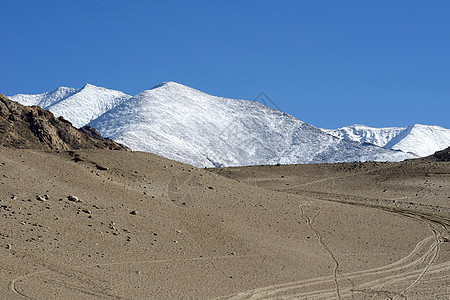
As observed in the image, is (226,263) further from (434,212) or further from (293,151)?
(293,151)

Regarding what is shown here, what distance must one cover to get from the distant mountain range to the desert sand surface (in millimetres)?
46718

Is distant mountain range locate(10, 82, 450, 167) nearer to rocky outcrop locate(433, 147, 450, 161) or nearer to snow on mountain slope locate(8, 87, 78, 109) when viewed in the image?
snow on mountain slope locate(8, 87, 78, 109)

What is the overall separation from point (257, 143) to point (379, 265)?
6390 cm

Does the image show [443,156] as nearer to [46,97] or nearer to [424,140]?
[46,97]

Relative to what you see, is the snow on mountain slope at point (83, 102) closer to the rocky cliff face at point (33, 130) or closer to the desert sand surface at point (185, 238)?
the rocky cliff face at point (33, 130)

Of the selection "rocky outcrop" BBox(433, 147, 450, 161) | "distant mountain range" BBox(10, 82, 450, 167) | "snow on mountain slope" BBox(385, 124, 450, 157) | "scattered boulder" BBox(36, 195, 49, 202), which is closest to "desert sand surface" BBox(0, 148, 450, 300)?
"scattered boulder" BBox(36, 195, 49, 202)

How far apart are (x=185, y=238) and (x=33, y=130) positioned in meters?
21.5

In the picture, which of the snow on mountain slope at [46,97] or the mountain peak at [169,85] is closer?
the mountain peak at [169,85]

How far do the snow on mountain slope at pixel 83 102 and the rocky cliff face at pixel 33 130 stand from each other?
62.7 metres

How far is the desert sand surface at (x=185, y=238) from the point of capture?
1775 cm

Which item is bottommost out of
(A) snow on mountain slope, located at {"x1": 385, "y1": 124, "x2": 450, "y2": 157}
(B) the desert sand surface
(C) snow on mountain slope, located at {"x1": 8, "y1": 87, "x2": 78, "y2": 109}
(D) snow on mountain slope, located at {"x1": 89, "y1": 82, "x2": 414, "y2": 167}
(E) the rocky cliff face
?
(B) the desert sand surface

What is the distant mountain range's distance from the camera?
79050 mm

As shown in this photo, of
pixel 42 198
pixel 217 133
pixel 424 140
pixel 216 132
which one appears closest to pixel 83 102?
pixel 216 132

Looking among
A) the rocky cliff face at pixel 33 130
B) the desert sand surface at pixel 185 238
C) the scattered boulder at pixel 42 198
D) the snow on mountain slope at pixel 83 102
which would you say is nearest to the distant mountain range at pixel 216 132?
the snow on mountain slope at pixel 83 102
